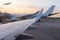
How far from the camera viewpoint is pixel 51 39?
6.03 meters

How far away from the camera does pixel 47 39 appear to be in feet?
19.6

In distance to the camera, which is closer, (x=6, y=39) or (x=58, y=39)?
(x=6, y=39)

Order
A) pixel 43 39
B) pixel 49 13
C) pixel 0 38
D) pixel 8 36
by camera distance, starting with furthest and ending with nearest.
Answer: pixel 49 13
pixel 43 39
pixel 8 36
pixel 0 38

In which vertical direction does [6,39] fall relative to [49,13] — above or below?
above

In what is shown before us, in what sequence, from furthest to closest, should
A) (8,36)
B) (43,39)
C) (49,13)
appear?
1. (49,13)
2. (43,39)
3. (8,36)

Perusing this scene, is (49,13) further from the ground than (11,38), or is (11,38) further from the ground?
(11,38)

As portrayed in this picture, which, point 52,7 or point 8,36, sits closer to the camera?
point 8,36

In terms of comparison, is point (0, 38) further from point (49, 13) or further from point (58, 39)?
point (49, 13)

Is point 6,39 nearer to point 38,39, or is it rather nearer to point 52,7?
point 38,39

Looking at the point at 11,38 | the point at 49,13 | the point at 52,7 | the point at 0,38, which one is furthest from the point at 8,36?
the point at 52,7

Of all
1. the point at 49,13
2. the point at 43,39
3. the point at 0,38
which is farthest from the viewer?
the point at 49,13

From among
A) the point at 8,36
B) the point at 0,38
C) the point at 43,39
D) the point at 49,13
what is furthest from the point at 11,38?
the point at 49,13

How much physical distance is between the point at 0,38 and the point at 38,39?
4087 millimetres

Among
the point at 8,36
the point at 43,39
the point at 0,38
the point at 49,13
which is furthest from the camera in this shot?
the point at 49,13
